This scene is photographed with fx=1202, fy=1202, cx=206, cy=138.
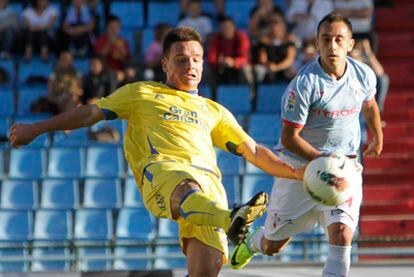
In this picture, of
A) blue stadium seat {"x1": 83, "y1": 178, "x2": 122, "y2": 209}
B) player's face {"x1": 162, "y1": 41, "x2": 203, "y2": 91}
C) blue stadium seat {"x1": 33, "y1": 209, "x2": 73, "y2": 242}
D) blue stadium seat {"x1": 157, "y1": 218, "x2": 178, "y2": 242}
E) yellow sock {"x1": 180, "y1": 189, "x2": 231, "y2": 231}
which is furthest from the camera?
blue stadium seat {"x1": 83, "y1": 178, "x2": 122, "y2": 209}

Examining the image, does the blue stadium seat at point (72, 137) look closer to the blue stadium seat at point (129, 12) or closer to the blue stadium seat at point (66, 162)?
the blue stadium seat at point (66, 162)

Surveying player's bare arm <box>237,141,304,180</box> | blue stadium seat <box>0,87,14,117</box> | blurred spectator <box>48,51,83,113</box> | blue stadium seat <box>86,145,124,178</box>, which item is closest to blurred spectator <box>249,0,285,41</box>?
blurred spectator <box>48,51,83,113</box>

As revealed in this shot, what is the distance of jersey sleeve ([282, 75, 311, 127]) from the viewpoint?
30.1 feet

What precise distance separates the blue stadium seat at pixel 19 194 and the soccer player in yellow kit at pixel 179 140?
245 inches

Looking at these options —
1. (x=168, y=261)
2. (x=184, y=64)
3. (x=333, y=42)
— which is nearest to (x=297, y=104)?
(x=333, y=42)

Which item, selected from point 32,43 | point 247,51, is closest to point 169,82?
point 247,51

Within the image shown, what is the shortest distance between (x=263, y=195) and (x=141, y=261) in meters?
6.50

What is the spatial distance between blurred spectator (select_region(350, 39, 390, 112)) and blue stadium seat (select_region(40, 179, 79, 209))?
392cm

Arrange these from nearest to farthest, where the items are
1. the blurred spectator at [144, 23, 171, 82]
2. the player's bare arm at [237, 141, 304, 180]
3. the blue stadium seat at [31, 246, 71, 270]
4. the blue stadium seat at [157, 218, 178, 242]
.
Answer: the player's bare arm at [237, 141, 304, 180] < the blue stadium seat at [31, 246, 71, 270] < the blue stadium seat at [157, 218, 178, 242] < the blurred spectator at [144, 23, 171, 82]

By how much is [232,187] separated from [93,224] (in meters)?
1.72

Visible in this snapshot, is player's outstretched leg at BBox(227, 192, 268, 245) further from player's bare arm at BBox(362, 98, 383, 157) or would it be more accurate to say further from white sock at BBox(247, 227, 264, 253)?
player's bare arm at BBox(362, 98, 383, 157)

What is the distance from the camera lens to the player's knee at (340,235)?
9016 millimetres

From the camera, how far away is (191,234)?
8.35 m

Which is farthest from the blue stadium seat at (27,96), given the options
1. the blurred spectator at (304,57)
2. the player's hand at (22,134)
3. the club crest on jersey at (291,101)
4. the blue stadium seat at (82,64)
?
the player's hand at (22,134)
